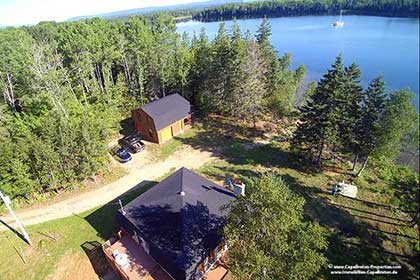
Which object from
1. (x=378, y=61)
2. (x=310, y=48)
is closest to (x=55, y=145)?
(x=378, y=61)

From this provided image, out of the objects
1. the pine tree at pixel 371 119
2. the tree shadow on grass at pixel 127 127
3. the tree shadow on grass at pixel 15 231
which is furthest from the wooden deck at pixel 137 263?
the pine tree at pixel 371 119

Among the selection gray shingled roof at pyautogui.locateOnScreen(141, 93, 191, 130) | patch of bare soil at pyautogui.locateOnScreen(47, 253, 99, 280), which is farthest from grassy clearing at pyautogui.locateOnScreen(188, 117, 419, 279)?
patch of bare soil at pyautogui.locateOnScreen(47, 253, 99, 280)

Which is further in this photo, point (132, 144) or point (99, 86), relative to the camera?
point (99, 86)

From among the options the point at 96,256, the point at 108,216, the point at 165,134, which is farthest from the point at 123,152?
the point at 96,256

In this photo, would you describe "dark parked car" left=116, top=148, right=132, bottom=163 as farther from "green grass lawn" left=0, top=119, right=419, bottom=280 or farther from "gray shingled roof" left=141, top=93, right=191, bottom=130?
"gray shingled roof" left=141, top=93, right=191, bottom=130

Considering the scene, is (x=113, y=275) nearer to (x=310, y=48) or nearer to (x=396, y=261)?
(x=396, y=261)

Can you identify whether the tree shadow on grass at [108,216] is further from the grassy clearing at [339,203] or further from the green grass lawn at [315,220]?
the grassy clearing at [339,203]

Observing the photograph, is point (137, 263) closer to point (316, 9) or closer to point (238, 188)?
point (238, 188)
